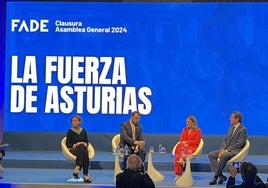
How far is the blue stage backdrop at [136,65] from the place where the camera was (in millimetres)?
10180

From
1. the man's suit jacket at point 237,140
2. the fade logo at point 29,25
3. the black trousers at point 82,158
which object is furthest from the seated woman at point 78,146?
the fade logo at point 29,25

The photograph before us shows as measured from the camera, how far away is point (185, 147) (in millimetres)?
7926

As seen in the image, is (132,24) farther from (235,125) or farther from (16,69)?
(235,125)

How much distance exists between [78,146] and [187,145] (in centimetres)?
147

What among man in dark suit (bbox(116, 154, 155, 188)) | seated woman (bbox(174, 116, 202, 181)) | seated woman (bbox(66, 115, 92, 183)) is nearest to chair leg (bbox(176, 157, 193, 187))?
seated woman (bbox(174, 116, 202, 181))

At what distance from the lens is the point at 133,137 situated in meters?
8.20

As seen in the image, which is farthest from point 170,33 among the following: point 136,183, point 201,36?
point 136,183

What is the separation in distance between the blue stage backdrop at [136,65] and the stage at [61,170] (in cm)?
65

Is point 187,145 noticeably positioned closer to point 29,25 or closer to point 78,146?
point 78,146

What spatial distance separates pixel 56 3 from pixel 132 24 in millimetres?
1398

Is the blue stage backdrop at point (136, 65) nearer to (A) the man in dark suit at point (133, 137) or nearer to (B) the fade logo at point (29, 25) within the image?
(B) the fade logo at point (29, 25)

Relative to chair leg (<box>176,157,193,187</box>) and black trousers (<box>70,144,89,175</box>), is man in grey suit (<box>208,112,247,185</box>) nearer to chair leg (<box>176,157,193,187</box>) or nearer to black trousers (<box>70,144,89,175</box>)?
chair leg (<box>176,157,193,187</box>)

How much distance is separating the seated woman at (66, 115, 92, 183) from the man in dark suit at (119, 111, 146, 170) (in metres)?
0.53

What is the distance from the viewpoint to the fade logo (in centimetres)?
1042
